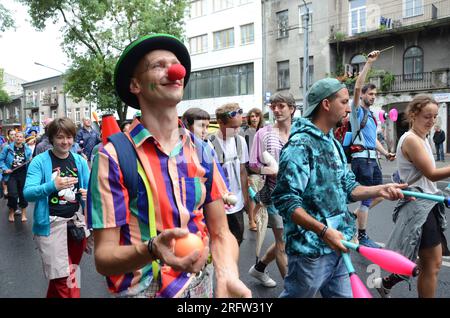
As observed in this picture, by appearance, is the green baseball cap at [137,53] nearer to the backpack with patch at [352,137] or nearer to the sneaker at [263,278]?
the sneaker at [263,278]

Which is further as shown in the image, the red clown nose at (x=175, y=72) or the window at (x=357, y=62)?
the window at (x=357, y=62)

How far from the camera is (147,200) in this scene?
174 centimetres

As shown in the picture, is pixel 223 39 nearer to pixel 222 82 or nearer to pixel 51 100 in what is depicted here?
pixel 222 82

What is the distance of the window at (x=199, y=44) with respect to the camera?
34.8m

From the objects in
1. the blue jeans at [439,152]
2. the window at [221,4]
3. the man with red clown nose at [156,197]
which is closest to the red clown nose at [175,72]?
the man with red clown nose at [156,197]

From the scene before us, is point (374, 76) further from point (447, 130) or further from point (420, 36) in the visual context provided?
point (447, 130)

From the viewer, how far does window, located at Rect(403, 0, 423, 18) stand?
2339cm

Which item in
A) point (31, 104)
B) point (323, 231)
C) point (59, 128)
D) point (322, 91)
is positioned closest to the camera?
point (323, 231)

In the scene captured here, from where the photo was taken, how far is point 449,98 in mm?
21062

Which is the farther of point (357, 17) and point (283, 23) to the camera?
point (283, 23)

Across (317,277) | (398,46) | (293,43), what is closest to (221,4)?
(293,43)

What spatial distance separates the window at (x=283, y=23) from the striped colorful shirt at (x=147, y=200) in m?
28.2

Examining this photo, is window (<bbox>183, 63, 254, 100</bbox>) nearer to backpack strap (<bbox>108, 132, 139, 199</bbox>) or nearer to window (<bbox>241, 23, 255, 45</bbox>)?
window (<bbox>241, 23, 255, 45</bbox>)

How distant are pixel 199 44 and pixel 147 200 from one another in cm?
3502
